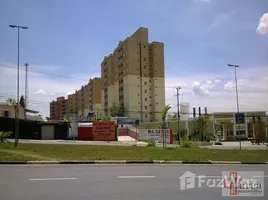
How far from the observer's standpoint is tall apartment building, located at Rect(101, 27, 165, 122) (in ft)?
379

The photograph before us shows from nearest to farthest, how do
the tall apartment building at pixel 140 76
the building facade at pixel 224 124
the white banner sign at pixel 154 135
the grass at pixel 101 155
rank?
the grass at pixel 101 155
the white banner sign at pixel 154 135
the building facade at pixel 224 124
the tall apartment building at pixel 140 76

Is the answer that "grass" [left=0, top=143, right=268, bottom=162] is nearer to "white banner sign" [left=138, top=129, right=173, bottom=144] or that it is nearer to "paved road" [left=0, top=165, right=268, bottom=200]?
"paved road" [left=0, top=165, right=268, bottom=200]

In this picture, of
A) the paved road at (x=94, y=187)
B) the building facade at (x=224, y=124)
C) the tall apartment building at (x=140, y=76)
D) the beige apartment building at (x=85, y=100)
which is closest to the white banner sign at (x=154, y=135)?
the building facade at (x=224, y=124)

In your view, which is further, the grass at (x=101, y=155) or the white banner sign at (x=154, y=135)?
the white banner sign at (x=154, y=135)

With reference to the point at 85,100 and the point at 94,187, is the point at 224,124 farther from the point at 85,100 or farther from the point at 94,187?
the point at 94,187

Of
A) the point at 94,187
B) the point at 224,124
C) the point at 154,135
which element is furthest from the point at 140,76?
the point at 94,187

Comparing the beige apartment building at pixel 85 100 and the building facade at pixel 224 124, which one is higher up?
the beige apartment building at pixel 85 100

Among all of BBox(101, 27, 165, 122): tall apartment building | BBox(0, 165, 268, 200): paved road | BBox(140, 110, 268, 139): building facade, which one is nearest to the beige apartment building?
BBox(101, 27, 165, 122): tall apartment building

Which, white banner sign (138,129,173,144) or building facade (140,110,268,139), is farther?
building facade (140,110,268,139)

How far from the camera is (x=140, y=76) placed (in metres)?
118

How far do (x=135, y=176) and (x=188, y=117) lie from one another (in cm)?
8369

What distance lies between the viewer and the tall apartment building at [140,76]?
379 feet

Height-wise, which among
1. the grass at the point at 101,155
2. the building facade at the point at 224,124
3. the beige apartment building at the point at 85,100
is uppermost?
the beige apartment building at the point at 85,100

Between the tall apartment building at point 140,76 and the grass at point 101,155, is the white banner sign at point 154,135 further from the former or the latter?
the tall apartment building at point 140,76
